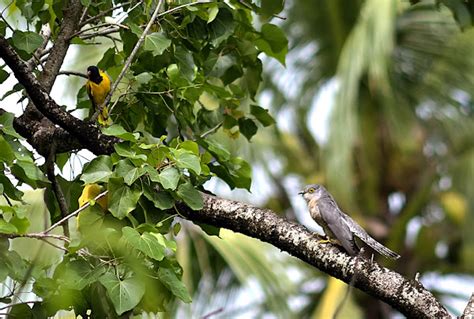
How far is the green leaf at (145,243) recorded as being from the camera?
2646 mm

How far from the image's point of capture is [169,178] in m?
2.79

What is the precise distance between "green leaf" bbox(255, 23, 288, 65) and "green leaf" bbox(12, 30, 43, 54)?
88 centimetres

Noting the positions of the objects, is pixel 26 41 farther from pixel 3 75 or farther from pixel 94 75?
pixel 94 75

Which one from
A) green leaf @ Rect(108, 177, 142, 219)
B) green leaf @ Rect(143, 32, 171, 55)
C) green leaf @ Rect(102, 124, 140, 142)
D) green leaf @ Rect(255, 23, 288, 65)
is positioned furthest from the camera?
green leaf @ Rect(255, 23, 288, 65)

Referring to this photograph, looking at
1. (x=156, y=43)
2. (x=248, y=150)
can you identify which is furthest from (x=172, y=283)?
(x=248, y=150)

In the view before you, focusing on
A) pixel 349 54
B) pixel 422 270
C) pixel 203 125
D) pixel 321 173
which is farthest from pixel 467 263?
pixel 203 125

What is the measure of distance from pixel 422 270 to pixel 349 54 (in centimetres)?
227

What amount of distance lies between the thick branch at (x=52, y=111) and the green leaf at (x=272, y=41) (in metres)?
0.83

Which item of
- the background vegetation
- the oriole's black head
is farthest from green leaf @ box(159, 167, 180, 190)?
the oriole's black head

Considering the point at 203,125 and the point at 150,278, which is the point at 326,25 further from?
Result: the point at 150,278

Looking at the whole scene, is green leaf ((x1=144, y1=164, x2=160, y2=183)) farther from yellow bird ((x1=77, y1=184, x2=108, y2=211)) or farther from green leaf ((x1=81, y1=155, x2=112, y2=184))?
yellow bird ((x1=77, y1=184, x2=108, y2=211))

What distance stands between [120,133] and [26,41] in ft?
1.73

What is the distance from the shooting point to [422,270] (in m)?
9.69

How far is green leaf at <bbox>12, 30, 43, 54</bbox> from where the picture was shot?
3.18 metres
